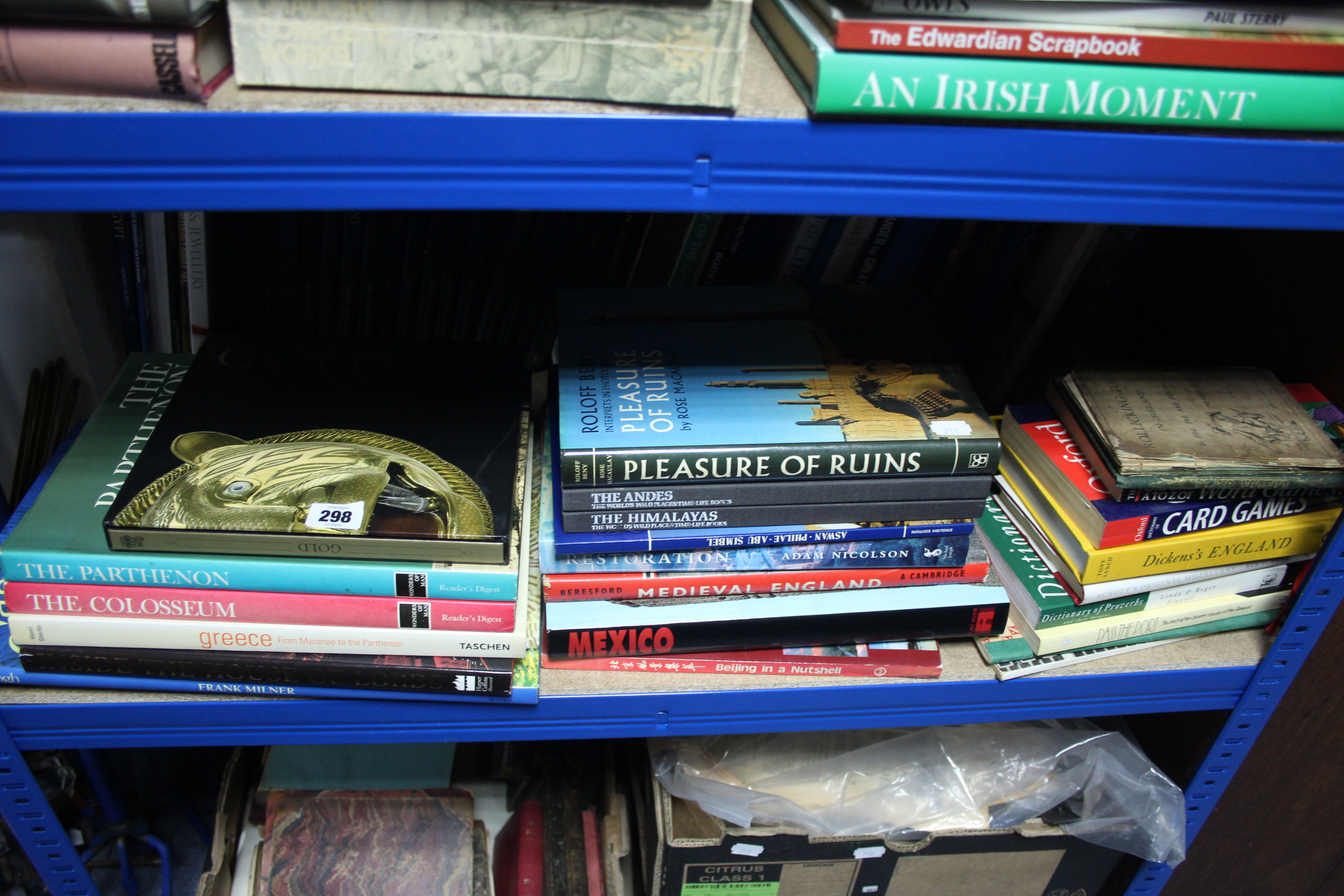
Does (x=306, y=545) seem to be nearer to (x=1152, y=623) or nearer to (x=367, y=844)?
(x=367, y=844)

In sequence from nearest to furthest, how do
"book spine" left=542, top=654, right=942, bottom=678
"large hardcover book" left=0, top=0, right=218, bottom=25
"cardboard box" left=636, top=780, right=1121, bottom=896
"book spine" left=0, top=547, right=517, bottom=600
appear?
"large hardcover book" left=0, top=0, right=218, bottom=25 < "book spine" left=0, top=547, right=517, bottom=600 < "book spine" left=542, top=654, right=942, bottom=678 < "cardboard box" left=636, top=780, right=1121, bottom=896

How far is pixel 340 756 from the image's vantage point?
93cm

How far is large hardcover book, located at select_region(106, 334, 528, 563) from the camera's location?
612 millimetres

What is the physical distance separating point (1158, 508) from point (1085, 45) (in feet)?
1.19

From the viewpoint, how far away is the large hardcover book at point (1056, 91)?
473 mm

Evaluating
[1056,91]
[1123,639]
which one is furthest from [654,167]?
[1123,639]

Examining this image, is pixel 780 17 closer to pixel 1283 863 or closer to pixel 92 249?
pixel 92 249

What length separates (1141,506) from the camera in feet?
2.20

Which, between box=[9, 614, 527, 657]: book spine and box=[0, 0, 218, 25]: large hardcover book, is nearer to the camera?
box=[0, 0, 218, 25]: large hardcover book

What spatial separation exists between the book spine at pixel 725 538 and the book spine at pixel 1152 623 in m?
0.13

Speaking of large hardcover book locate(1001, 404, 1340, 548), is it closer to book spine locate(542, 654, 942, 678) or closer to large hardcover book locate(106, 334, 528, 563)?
book spine locate(542, 654, 942, 678)

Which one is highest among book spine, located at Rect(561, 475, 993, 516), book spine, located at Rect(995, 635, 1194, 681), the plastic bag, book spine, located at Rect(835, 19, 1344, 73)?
book spine, located at Rect(835, 19, 1344, 73)

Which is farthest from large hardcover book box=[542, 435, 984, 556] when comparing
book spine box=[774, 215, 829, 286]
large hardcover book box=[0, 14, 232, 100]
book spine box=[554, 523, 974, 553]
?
large hardcover book box=[0, 14, 232, 100]

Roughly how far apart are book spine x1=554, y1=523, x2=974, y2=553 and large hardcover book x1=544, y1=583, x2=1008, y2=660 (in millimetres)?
53
